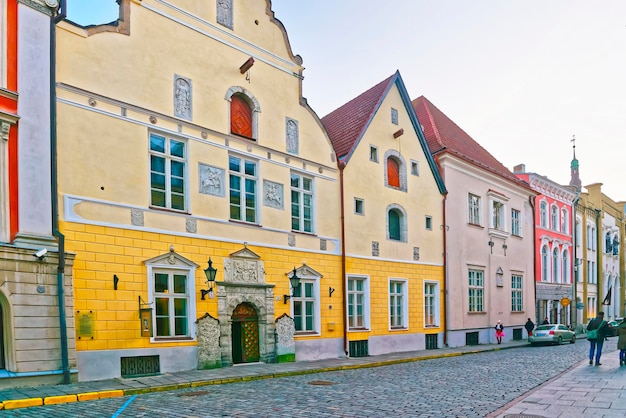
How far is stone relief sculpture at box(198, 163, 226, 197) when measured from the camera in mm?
16359

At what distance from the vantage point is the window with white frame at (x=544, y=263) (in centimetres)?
3609

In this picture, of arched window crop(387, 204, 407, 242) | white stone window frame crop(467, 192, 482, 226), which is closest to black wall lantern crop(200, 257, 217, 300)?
arched window crop(387, 204, 407, 242)

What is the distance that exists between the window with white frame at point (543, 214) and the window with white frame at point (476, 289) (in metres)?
9.91

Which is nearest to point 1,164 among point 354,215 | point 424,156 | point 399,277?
point 354,215

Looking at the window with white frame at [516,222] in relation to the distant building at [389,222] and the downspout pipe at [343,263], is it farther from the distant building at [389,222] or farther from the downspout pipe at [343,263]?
the downspout pipe at [343,263]

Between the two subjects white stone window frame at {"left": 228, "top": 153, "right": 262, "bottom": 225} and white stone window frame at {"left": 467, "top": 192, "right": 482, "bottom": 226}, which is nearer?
white stone window frame at {"left": 228, "top": 153, "right": 262, "bottom": 225}

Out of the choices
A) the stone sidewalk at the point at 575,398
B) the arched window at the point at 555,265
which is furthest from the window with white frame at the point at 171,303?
the arched window at the point at 555,265

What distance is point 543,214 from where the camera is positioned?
36812mm

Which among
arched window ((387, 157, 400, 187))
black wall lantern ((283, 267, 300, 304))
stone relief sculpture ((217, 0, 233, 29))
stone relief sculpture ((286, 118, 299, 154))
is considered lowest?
black wall lantern ((283, 267, 300, 304))

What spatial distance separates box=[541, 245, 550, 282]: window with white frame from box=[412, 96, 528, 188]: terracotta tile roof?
5.60 meters

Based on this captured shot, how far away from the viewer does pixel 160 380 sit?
13.3 m

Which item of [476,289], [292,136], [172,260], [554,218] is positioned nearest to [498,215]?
[476,289]

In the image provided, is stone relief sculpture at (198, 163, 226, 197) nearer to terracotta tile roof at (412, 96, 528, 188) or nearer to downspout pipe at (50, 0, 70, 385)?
downspout pipe at (50, 0, 70, 385)

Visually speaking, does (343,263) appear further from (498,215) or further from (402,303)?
(498,215)
